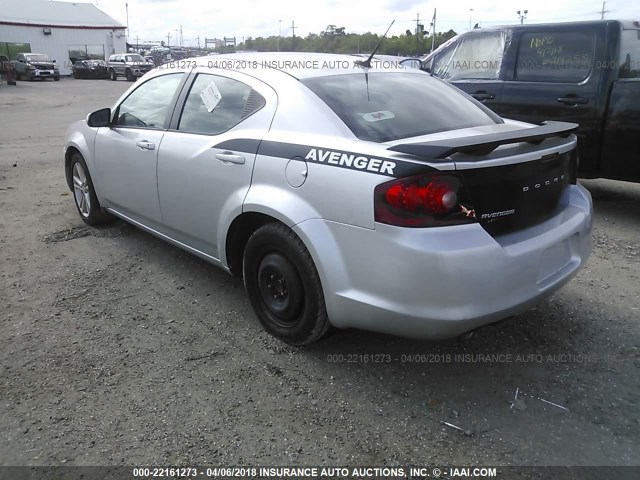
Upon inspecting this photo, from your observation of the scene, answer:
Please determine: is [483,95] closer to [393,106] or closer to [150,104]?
[393,106]

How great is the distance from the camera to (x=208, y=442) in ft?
8.02

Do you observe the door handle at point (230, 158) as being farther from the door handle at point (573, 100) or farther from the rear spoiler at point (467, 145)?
the door handle at point (573, 100)

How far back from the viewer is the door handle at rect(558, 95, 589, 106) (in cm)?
535

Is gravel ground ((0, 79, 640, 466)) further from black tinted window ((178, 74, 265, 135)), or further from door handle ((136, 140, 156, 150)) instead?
Answer: black tinted window ((178, 74, 265, 135))

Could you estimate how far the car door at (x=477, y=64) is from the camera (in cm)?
613

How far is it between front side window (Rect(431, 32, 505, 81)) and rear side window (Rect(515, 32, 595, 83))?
292 millimetres

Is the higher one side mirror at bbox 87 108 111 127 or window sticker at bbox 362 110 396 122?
window sticker at bbox 362 110 396 122

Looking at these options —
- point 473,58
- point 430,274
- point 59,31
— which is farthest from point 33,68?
point 430,274

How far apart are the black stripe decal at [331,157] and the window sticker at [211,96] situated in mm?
384

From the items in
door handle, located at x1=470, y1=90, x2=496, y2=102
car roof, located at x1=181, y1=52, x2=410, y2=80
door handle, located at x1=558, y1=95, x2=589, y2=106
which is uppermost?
car roof, located at x1=181, y1=52, x2=410, y2=80

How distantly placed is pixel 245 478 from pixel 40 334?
1837mm


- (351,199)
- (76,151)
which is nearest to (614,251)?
(351,199)

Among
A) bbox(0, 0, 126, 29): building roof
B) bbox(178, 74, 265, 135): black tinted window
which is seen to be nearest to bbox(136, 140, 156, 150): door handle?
bbox(178, 74, 265, 135): black tinted window

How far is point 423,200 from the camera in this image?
95.0 inches
